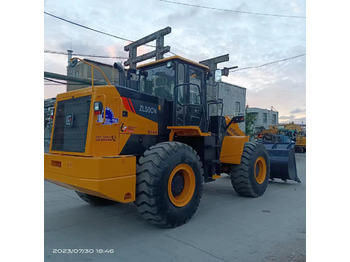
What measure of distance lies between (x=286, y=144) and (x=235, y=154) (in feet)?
9.48

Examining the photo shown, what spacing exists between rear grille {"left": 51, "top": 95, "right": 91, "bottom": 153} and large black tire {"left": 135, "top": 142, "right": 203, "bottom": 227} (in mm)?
1002

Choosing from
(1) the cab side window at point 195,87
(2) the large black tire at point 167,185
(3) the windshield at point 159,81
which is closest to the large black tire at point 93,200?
(2) the large black tire at point 167,185

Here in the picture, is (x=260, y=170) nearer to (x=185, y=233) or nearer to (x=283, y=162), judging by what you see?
(x=283, y=162)

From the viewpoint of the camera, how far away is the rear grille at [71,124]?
4194 mm

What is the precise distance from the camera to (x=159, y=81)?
558cm

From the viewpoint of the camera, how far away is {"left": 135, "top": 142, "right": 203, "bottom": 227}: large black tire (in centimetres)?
404

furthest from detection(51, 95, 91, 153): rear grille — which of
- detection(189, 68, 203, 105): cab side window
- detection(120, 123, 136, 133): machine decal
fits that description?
detection(189, 68, 203, 105): cab side window

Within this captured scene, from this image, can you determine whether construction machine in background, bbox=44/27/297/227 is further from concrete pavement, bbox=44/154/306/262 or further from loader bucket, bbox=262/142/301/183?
loader bucket, bbox=262/142/301/183

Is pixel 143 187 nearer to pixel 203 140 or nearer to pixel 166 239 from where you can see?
pixel 166 239

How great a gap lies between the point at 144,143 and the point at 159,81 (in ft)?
4.89

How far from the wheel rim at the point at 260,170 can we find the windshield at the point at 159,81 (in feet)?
9.81

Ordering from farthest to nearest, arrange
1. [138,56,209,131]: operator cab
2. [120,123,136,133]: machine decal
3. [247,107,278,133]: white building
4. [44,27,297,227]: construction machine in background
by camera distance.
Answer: [247,107,278,133]: white building < [138,56,209,131]: operator cab < [120,123,136,133]: machine decal < [44,27,297,227]: construction machine in background

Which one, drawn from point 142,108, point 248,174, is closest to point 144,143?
point 142,108
